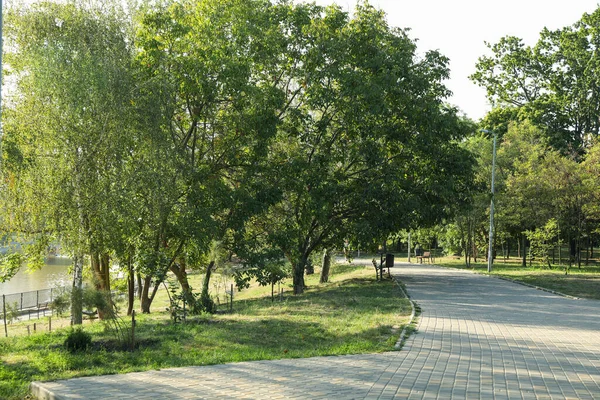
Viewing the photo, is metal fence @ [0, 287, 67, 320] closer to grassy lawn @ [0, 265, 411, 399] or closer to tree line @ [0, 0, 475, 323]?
tree line @ [0, 0, 475, 323]

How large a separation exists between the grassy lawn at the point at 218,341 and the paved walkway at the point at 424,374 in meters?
0.64

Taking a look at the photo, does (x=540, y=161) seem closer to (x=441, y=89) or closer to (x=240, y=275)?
(x=441, y=89)

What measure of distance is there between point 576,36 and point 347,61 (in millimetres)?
30014

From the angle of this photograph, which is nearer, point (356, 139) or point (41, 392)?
point (41, 392)

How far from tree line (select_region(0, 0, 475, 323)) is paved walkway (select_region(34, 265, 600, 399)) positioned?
7739 mm

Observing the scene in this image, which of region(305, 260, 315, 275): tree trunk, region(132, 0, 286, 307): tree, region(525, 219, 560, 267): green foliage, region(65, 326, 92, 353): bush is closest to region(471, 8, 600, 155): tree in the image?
region(525, 219, 560, 267): green foliage

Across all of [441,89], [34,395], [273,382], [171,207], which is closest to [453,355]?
[273,382]

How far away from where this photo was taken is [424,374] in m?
8.58

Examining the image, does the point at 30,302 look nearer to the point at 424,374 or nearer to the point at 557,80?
the point at 424,374

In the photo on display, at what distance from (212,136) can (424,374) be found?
15486mm

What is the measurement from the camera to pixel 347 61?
23.9 m

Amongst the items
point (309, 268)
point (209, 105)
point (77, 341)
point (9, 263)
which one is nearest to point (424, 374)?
point (77, 341)

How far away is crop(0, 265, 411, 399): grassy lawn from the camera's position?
9125 mm

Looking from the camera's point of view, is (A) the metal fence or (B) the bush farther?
(A) the metal fence
